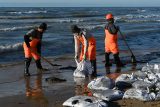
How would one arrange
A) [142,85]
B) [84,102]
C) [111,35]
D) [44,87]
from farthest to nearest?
[111,35] → [44,87] → [142,85] → [84,102]

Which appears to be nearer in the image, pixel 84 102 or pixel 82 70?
pixel 84 102

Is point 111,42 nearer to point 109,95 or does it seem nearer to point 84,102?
point 109,95

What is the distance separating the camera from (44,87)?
1107cm

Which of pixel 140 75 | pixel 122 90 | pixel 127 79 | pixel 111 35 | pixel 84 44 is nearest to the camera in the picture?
pixel 122 90

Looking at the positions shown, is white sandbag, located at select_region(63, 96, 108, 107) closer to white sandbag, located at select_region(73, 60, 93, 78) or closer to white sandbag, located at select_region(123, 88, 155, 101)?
white sandbag, located at select_region(123, 88, 155, 101)

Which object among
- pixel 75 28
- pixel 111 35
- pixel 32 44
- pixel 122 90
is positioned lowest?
pixel 122 90

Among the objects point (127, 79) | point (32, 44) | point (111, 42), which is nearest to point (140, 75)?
point (127, 79)

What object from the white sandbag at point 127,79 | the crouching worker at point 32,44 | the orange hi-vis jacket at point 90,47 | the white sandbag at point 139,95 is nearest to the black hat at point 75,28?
the orange hi-vis jacket at point 90,47

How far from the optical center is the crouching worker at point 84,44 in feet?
40.2

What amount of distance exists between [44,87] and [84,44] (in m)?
1.95

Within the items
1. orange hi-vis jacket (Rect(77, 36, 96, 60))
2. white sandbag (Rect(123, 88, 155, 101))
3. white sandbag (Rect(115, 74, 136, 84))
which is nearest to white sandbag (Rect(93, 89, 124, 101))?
white sandbag (Rect(123, 88, 155, 101))

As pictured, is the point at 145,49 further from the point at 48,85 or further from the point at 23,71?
the point at 48,85

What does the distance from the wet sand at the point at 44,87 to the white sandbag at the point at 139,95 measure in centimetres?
13

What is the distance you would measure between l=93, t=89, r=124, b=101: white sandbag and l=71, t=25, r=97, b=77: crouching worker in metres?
2.85
